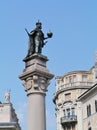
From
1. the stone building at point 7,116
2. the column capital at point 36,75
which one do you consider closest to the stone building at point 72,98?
the stone building at point 7,116

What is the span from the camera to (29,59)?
672 inches

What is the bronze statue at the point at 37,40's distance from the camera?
1733 centimetres

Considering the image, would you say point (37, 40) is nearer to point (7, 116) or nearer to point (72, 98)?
point (7, 116)

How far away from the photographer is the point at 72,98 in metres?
69.2

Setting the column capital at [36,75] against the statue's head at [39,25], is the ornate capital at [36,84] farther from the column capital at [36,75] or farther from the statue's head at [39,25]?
the statue's head at [39,25]

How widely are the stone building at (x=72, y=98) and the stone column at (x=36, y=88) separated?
1951 inches

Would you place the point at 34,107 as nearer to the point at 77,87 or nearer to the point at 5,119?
the point at 5,119

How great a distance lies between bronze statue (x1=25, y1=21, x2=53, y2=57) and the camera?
17.3m

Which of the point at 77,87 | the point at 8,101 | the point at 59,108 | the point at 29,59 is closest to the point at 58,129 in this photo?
the point at 59,108

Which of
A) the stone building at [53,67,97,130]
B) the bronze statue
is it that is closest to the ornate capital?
the bronze statue

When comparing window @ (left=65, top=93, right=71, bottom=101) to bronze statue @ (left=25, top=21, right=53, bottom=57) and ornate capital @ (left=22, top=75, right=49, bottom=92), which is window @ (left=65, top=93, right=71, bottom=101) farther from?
ornate capital @ (left=22, top=75, right=49, bottom=92)

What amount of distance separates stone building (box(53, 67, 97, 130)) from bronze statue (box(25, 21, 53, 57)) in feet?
160

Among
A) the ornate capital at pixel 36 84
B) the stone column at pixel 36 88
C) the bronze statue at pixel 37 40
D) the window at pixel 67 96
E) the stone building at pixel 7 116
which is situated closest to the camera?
the stone column at pixel 36 88

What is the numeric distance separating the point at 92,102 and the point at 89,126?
12.2ft
